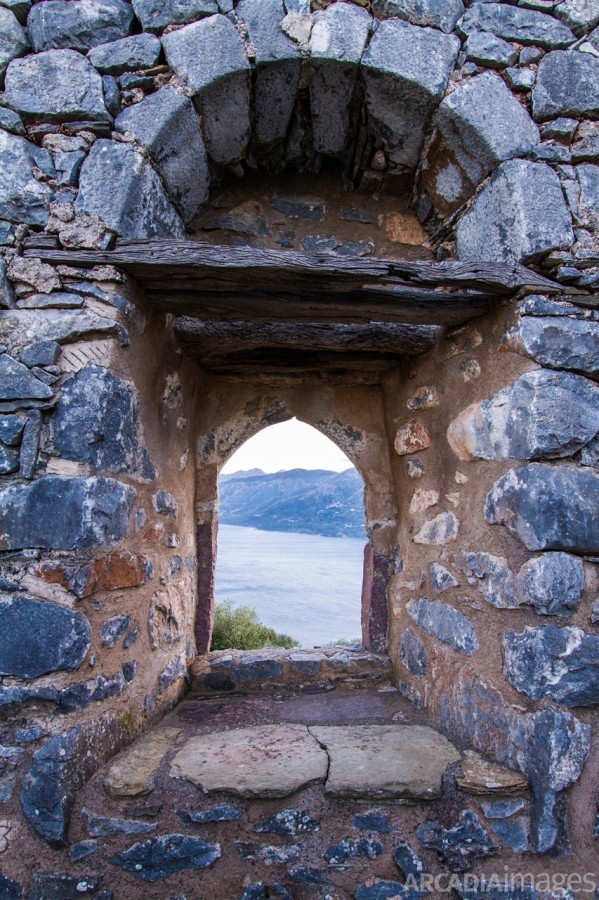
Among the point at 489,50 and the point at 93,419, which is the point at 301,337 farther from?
the point at 489,50

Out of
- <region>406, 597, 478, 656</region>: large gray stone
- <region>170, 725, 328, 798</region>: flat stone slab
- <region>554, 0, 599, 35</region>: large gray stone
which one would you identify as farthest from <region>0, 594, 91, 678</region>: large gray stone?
<region>554, 0, 599, 35</region>: large gray stone

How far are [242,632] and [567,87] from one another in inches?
173

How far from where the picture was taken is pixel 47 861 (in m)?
1.50

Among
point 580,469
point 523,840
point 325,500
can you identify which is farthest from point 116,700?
point 325,500

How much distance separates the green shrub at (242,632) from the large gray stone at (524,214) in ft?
11.9

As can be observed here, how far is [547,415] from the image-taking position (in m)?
1.73

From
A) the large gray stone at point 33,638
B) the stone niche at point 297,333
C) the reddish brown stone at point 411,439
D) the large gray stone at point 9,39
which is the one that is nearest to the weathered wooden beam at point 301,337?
the stone niche at point 297,333

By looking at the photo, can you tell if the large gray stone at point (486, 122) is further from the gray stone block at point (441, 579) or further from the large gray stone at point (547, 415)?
the gray stone block at point (441, 579)

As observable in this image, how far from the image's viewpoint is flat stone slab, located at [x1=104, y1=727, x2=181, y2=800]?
1.58 meters

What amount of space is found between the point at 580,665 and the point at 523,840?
57 cm

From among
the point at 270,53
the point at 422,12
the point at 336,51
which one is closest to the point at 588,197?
the point at 422,12

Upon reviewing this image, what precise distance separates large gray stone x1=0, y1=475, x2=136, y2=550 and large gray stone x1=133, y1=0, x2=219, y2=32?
167 cm

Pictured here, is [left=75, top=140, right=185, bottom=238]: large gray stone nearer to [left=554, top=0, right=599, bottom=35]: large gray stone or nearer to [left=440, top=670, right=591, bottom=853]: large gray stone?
[left=554, top=0, right=599, bottom=35]: large gray stone

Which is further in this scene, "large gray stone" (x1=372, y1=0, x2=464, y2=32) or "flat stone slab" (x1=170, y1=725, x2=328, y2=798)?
"large gray stone" (x1=372, y1=0, x2=464, y2=32)
